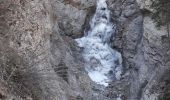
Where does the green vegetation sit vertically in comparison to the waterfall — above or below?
above

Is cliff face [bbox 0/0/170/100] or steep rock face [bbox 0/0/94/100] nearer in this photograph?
steep rock face [bbox 0/0/94/100]

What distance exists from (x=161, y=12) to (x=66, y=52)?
161 inches

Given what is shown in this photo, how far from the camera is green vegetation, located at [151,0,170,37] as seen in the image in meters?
14.1

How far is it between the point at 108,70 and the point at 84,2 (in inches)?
149

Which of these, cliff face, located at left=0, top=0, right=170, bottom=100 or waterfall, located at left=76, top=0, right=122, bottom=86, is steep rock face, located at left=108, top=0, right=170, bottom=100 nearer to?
A: cliff face, located at left=0, top=0, right=170, bottom=100

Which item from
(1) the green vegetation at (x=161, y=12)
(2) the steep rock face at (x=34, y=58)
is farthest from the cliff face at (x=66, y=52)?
(1) the green vegetation at (x=161, y=12)

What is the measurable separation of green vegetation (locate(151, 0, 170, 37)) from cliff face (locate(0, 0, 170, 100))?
0.47m

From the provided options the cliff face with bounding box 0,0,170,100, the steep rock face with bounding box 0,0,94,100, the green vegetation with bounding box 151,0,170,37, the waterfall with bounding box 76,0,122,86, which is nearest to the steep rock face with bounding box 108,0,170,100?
the cliff face with bounding box 0,0,170,100

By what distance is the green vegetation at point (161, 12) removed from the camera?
46.3 feet

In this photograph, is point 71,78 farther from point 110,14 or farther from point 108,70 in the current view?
point 110,14

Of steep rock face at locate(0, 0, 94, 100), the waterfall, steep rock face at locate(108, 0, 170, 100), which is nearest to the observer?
steep rock face at locate(0, 0, 94, 100)

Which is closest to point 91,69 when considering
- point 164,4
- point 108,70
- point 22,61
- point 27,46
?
point 108,70

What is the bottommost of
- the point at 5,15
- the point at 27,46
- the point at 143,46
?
the point at 143,46

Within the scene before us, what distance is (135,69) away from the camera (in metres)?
17.3
